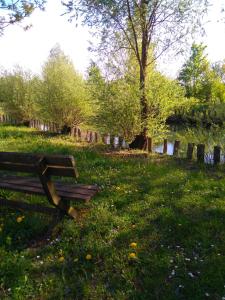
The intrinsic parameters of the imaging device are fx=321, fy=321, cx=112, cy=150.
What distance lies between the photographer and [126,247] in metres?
3.85

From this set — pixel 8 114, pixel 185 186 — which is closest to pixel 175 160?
pixel 185 186

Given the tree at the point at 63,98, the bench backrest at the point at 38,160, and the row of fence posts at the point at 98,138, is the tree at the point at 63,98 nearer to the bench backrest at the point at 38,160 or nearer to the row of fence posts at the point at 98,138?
the row of fence posts at the point at 98,138

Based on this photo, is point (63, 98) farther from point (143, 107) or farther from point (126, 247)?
point (126, 247)

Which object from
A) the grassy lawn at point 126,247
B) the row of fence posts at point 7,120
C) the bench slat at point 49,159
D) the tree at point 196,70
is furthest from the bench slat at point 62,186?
the tree at point 196,70

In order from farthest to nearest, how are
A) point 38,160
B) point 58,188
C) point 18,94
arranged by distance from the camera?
point 18,94
point 58,188
point 38,160

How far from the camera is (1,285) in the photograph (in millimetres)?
3234

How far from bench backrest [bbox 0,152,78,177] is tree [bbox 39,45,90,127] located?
1053 cm

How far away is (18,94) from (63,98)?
236 inches

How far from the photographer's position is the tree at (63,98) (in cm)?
1454

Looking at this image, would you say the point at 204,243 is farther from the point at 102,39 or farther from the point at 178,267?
the point at 102,39

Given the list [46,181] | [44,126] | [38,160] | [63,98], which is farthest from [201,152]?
[44,126]

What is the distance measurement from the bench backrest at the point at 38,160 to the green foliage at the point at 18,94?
1544 cm

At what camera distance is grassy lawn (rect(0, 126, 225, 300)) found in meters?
3.19

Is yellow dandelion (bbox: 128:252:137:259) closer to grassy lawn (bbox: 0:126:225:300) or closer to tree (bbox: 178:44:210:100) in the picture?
grassy lawn (bbox: 0:126:225:300)
